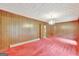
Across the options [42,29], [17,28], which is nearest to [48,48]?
[42,29]

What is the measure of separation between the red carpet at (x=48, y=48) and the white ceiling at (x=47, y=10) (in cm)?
30

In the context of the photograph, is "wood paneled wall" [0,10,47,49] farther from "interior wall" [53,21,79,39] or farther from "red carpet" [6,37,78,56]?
"interior wall" [53,21,79,39]

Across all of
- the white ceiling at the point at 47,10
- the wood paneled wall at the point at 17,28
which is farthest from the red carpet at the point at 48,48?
the white ceiling at the point at 47,10

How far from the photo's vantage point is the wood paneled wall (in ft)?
4.91

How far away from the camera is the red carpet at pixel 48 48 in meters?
1.58

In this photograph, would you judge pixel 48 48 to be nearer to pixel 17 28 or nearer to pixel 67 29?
pixel 67 29

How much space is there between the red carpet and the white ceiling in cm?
30

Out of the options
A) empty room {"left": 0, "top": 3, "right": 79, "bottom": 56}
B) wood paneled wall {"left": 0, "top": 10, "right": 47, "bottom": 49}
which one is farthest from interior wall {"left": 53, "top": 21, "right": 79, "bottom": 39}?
wood paneled wall {"left": 0, "top": 10, "right": 47, "bottom": 49}

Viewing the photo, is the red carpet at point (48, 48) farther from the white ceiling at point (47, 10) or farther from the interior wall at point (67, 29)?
the white ceiling at point (47, 10)

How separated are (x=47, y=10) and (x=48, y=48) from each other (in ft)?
1.68

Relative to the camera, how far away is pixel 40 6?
5.13 ft

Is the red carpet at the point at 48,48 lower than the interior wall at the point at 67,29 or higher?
lower

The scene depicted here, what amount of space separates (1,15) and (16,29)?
0.26 m

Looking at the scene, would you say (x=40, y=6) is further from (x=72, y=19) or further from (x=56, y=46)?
(x=56, y=46)
